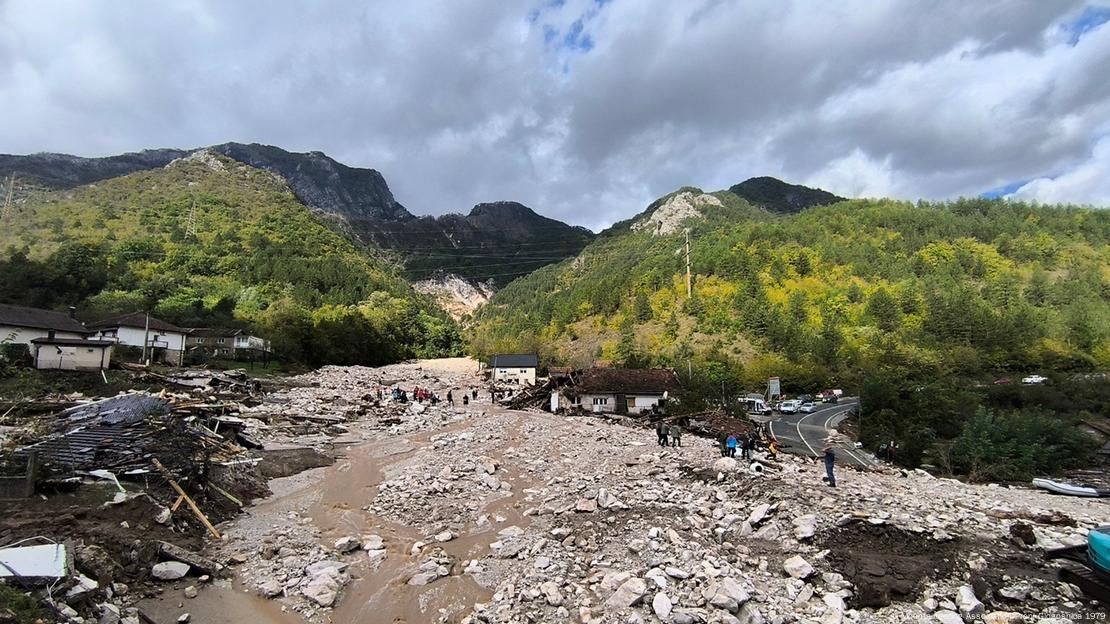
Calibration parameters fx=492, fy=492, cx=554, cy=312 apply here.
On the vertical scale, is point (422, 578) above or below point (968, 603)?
below

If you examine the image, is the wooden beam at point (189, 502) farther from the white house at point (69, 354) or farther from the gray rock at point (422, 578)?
the white house at point (69, 354)

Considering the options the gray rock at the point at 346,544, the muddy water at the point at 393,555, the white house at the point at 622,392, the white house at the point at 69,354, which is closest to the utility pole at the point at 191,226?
the white house at the point at 69,354

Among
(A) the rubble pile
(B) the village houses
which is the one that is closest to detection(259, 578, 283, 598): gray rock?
(A) the rubble pile

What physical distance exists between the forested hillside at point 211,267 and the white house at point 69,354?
27977mm

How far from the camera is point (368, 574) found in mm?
11633

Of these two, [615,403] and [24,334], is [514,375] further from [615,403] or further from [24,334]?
[24,334]

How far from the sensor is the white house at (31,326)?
33688 millimetres

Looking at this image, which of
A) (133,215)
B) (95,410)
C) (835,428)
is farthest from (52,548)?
(133,215)

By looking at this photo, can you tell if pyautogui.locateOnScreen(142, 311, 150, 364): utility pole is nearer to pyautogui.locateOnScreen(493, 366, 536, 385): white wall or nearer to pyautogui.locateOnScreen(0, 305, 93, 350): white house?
pyautogui.locateOnScreen(0, 305, 93, 350): white house

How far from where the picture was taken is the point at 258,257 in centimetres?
9725

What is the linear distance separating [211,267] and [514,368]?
63.1 metres

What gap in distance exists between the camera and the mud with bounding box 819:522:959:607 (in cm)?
938

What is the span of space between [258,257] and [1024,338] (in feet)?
427

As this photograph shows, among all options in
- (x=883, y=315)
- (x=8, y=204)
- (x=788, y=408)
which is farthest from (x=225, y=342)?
(x=8, y=204)
